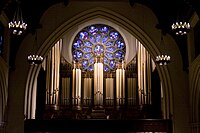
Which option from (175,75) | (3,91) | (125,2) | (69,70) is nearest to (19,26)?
(3,91)

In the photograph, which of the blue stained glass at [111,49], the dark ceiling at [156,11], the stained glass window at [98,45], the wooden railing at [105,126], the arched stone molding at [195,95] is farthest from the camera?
the blue stained glass at [111,49]

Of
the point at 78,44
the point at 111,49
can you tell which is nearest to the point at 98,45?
the point at 111,49

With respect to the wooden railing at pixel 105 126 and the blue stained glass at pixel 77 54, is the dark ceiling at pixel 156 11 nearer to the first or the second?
the wooden railing at pixel 105 126

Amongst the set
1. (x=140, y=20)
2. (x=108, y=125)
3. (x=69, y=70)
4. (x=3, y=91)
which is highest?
(x=140, y=20)

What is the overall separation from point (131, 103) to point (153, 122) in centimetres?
437

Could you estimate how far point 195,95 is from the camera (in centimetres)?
1891

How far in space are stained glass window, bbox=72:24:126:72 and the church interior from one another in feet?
3.59

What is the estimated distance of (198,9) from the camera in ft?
→ 44.9

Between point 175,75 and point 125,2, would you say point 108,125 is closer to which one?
point 175,75

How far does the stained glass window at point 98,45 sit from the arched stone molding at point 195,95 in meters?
8.19

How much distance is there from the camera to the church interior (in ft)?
63.1

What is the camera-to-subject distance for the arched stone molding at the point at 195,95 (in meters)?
18.4

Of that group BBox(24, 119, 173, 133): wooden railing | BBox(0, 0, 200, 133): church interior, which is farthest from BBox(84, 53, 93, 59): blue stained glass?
BBox(24, 119, 173, 133): wooden railing

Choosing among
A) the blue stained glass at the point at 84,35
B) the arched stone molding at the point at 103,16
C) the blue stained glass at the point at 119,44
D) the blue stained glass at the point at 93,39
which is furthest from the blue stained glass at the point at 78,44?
the arched stone molding at the point at 103,16
